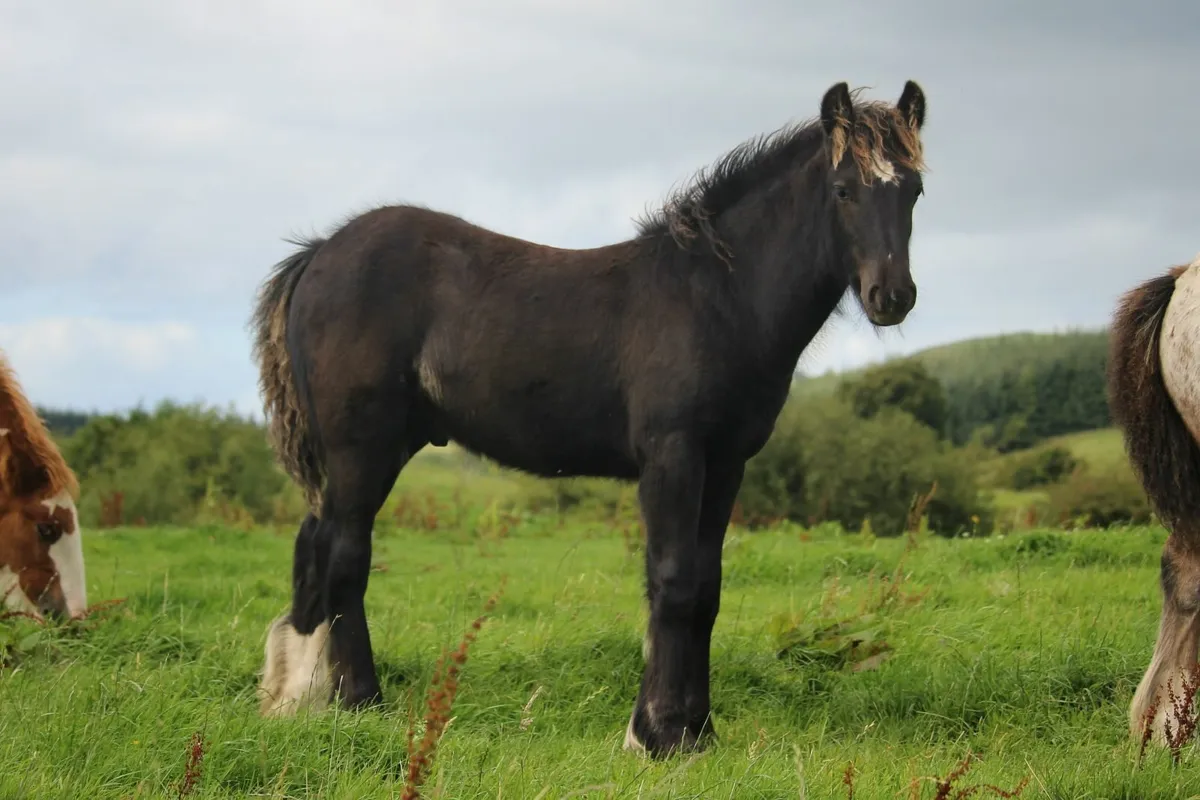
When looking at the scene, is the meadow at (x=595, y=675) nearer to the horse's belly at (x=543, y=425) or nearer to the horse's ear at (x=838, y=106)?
the horse's belly at (x=543, y=425)

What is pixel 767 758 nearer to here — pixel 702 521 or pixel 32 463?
pixel 702 521

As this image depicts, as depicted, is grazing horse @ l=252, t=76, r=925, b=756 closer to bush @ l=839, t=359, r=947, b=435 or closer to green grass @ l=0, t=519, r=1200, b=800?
green grass @ l=0, t=519, r=1200, b=800

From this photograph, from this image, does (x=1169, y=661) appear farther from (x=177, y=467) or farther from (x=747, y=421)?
(x=177, y=467)

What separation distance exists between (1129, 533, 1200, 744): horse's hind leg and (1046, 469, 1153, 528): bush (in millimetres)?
13208

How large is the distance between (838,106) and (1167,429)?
2277 millimetres

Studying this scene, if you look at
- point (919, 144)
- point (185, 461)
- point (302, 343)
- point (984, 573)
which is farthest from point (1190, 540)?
point (185, 461)

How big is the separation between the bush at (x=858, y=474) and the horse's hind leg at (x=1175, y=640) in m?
15.1

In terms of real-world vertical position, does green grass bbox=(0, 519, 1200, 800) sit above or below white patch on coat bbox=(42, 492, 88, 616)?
below

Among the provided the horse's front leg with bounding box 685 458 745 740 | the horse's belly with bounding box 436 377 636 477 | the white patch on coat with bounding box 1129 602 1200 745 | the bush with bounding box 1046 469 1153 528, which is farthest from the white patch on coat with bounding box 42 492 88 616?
the bush with bounding box 1046 469 1153 528

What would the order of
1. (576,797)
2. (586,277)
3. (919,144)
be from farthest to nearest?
(586,277), (919,144), (576,797)

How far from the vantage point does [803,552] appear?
10.1 m

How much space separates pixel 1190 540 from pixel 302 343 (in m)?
4.55

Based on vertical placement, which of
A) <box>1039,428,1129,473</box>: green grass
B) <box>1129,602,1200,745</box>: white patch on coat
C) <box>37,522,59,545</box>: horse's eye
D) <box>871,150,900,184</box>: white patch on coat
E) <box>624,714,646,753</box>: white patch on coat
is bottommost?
<box>624,714,646,753</box>: white patch on coat

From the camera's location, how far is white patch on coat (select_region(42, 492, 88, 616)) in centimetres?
690
